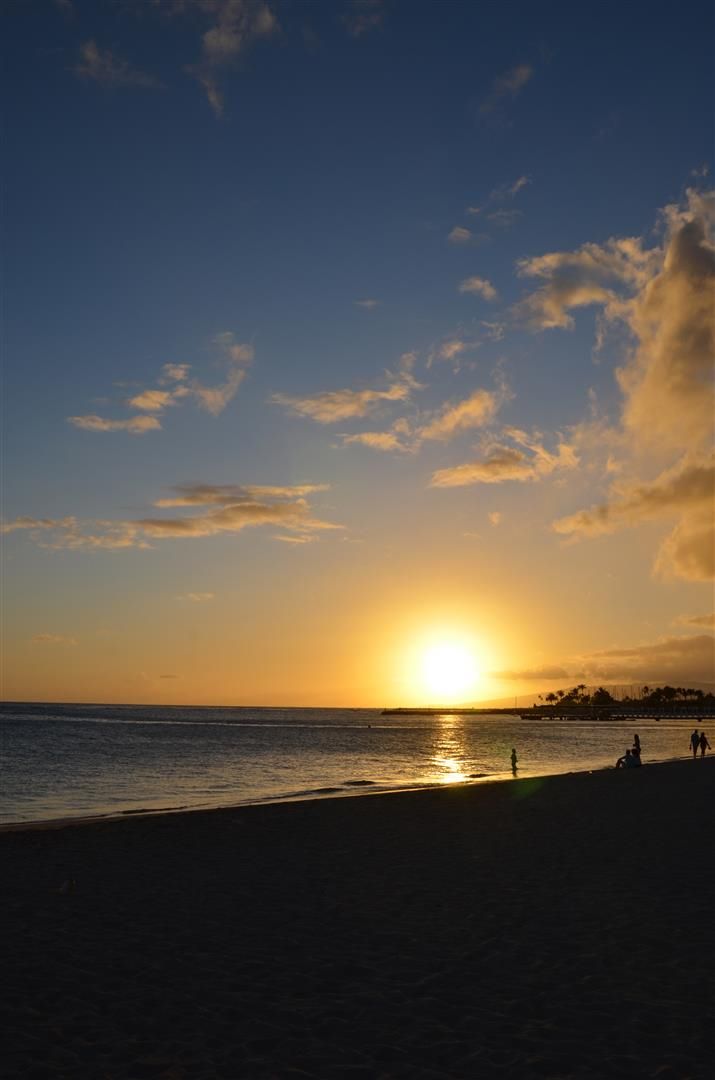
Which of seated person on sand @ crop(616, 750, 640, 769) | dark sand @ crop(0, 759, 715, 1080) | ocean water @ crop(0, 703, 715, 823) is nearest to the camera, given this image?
dark sand @ crop(0, 759, 715, 1080)

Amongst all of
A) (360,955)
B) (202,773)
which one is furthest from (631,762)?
(360,955)

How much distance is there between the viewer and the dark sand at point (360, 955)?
712 centimetres

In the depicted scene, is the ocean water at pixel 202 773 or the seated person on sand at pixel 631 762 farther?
the seated person on sand at pixel 631 762

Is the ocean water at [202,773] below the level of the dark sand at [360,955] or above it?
below

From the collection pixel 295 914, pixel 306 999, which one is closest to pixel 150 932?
pixel 295 914

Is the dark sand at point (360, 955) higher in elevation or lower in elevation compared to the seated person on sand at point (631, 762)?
higher

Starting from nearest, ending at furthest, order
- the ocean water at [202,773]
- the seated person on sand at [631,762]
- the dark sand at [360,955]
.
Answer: the dark sand at [360,955]
the ocean water at [202,773]
the seated person on sand at [631,762]

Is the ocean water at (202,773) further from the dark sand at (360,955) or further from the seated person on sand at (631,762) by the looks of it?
the dark sand at (360,955)

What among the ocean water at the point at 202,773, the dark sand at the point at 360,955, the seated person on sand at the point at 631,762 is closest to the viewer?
the dark sand at the point at 360,955

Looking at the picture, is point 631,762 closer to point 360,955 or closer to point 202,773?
point 202,773

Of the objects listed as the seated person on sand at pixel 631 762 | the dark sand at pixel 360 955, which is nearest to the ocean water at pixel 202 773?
the seated person on sand at pixel 631 762

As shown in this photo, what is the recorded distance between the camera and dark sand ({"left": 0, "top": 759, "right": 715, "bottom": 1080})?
712cm

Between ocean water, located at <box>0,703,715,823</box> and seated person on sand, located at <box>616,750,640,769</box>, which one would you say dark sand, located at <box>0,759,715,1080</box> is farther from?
seated person on sand, located at <box>616,750,640,769</box>

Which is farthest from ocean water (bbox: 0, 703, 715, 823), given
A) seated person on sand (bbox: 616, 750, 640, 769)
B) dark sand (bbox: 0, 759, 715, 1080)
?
dark sand (bbox: 0, 759, 715, 1080)
